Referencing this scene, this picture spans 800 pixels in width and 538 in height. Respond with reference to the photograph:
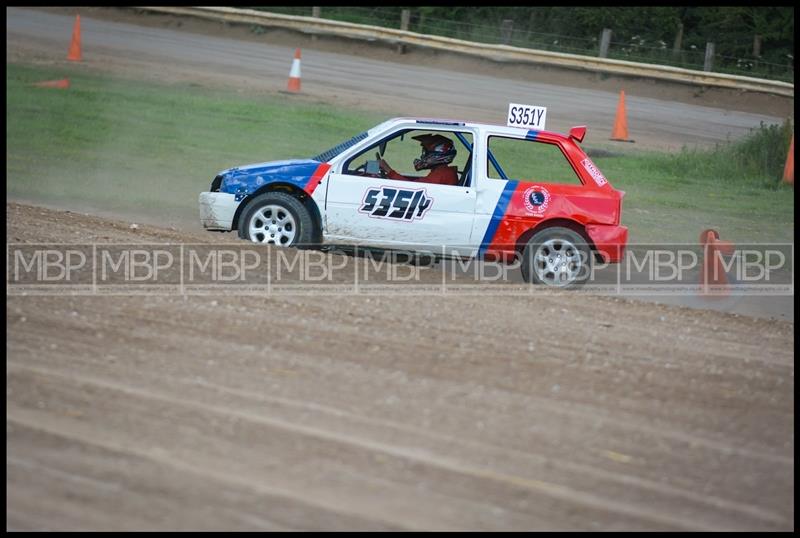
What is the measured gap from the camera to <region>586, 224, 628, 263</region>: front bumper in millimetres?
10898

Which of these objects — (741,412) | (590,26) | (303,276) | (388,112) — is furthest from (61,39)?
(741,412)

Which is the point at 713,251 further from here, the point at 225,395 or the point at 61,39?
the point at 61,39

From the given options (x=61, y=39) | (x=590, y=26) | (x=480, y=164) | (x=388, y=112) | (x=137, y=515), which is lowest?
(x=137, y=515)

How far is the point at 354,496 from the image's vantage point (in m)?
5.59

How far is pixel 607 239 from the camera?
1091cm

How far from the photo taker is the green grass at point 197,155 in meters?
15.8

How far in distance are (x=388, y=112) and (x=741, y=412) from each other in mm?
15575

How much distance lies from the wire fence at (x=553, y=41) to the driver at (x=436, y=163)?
18.3m

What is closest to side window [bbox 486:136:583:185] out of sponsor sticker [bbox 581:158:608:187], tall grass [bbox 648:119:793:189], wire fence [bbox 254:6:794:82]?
tall grass [bbox 648:119:793:189]

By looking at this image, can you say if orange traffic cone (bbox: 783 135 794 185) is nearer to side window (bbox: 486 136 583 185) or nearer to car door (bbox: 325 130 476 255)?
side window (bbox: 486 136 583 185)

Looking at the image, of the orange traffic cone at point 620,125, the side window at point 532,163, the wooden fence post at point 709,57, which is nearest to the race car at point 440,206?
the side window at point 532,163

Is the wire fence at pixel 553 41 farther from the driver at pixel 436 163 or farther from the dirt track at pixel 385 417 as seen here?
the dirt track at pixel 385 417

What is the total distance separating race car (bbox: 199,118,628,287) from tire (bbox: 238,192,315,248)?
1 cm

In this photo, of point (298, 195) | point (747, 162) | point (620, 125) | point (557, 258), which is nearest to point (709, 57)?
point (620, 125)
